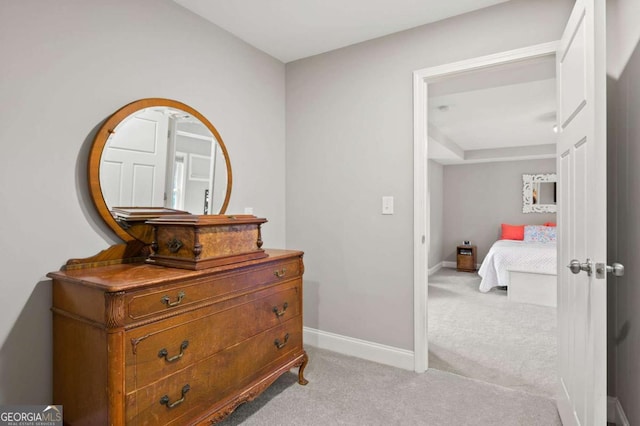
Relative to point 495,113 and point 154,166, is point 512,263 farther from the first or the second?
point 154,166

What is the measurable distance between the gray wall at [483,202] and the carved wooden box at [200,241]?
22.1 feet

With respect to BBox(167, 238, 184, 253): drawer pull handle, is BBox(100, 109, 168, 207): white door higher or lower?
higher

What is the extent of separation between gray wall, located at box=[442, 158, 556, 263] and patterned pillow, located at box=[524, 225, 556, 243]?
1.78 feet

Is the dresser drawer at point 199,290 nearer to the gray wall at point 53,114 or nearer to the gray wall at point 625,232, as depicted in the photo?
the gray wall at point 53,114

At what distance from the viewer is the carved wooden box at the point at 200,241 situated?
1.69 meters

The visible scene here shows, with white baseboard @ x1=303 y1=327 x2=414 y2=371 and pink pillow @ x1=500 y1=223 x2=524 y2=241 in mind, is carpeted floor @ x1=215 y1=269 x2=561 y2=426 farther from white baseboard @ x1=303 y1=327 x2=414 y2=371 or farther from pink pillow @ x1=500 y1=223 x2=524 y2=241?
pink pillow @ x1=500 y1=223 x2=524 y2=241

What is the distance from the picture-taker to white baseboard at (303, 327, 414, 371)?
8.59 ft

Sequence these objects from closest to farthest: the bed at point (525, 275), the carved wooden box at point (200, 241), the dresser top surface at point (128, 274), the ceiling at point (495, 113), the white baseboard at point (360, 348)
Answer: the dresser top surface at point (128, 274), the carved wooden box at point (200, 241), the white baseboard at point (360, 348), the ceiling at point (495, 113), the bed at point (525, 275)

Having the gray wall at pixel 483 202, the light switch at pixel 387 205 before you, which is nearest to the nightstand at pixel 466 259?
the gray wall at pixel 483 202

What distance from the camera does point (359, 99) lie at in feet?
9.20

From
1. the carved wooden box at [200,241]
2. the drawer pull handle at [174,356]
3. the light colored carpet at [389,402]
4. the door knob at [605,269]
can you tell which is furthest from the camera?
the light colored carpet at [389,402]

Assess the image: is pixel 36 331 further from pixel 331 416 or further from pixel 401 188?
pixel 401 188

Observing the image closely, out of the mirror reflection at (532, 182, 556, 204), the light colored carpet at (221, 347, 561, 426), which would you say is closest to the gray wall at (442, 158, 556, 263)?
the mirror reflection at (532, 182, 556, 204)

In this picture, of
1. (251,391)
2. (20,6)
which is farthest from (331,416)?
(20,6)
